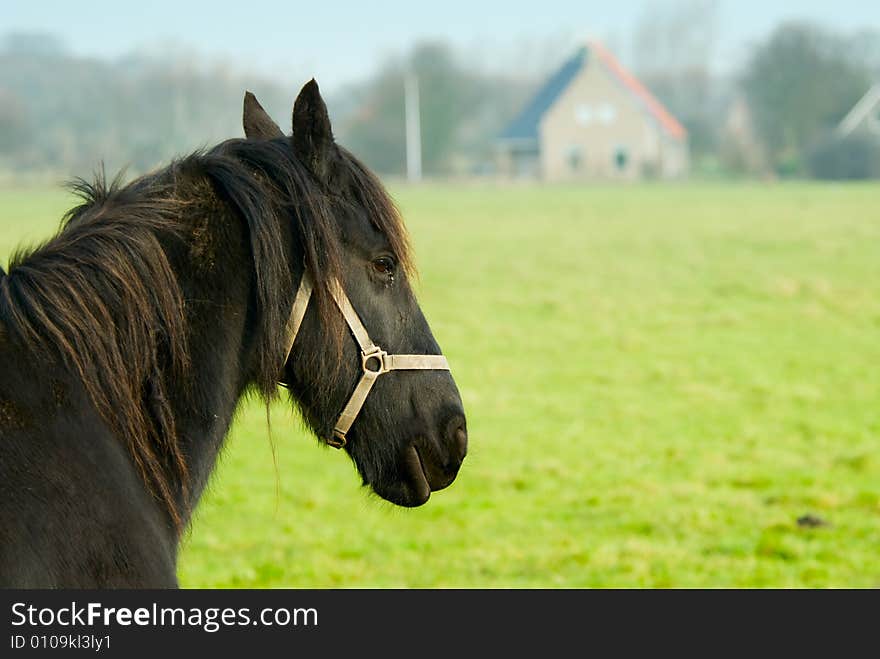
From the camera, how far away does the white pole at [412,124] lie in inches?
2559

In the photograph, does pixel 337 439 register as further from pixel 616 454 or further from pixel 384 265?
pixel 616 454

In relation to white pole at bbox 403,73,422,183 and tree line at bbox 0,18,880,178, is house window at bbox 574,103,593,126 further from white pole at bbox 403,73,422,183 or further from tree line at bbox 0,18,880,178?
white pole at bbox 403,73,422,183

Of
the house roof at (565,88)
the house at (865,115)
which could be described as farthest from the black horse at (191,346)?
the house roof at (565,88)

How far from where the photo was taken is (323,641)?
2.46 metres

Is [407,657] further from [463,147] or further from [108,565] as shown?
[463,147]

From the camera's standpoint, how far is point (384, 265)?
8.59ft

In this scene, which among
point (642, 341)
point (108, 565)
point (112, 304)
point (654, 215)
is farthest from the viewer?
point (654, 215)

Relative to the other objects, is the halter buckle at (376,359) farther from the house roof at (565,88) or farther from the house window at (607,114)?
the house window at (607,114)


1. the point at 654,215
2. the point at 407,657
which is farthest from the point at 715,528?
the point at 654,215

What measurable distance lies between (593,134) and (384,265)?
251ft

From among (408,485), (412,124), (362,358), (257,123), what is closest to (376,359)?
(362,358)

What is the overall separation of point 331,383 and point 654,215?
3295cm

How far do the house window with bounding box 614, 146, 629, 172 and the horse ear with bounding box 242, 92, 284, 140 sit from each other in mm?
75288

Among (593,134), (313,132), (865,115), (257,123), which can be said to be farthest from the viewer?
(593,134)
